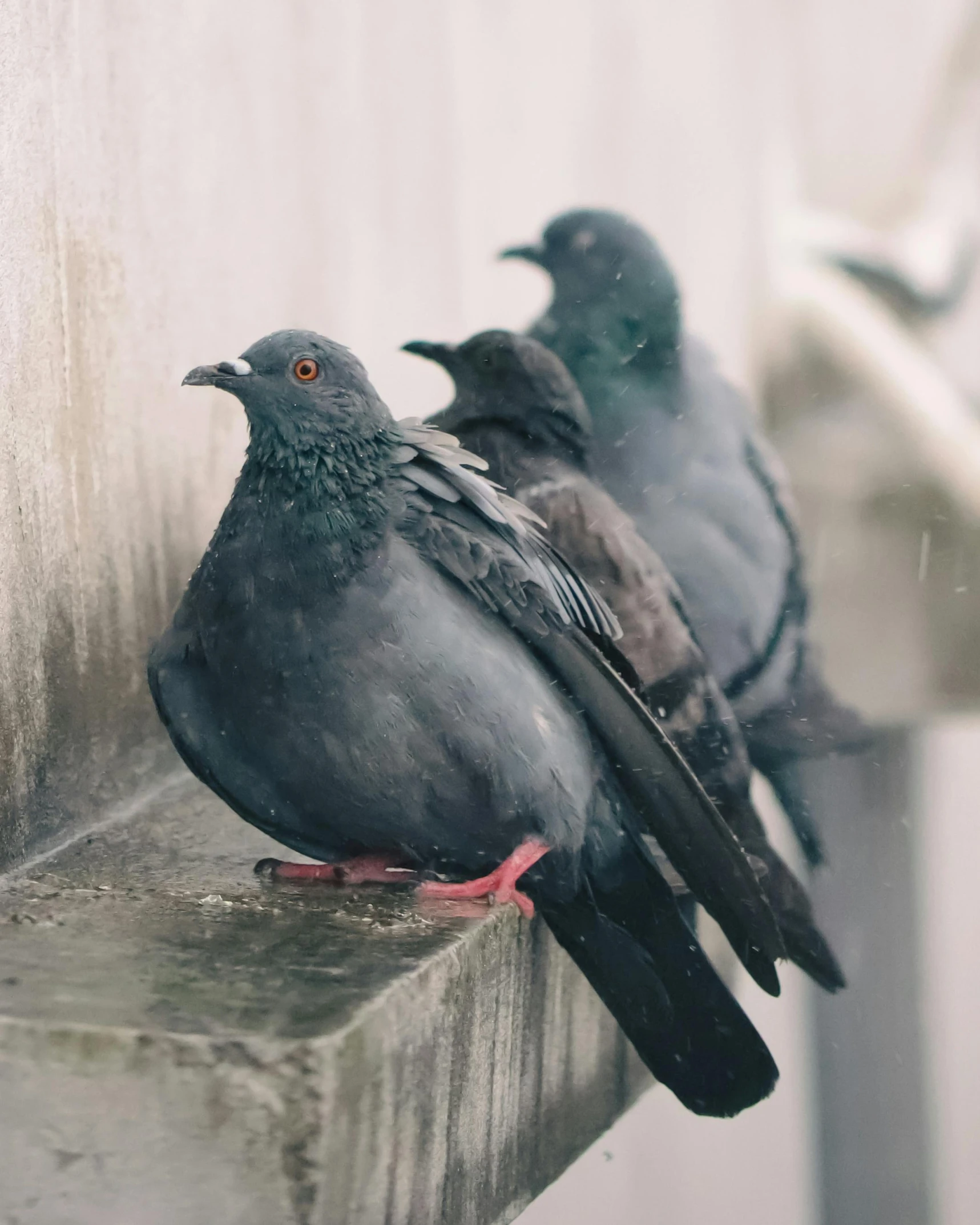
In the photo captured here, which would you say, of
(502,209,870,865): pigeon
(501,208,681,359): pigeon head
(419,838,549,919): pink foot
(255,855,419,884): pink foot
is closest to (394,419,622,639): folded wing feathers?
(419,838,549,919): pink foot

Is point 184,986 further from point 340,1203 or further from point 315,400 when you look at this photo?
point 315,400

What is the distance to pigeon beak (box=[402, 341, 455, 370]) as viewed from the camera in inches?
114

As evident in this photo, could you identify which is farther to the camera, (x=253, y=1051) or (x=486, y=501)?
(x=486, y=501)

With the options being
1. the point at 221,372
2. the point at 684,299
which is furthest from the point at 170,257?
the point at 684,299

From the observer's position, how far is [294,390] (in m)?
2.12

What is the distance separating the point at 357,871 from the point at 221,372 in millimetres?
828

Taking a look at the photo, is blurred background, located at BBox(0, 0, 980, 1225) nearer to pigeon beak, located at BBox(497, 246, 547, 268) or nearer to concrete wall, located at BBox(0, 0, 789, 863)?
concrete wall, located at BBox(0, 0, 789, 863)

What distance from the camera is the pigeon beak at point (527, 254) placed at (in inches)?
147

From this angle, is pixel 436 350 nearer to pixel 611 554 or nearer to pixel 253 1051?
pixel 611 554

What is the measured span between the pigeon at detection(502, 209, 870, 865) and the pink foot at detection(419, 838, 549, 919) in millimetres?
1245

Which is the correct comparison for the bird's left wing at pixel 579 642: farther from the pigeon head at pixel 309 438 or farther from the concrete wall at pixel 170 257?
the concrete wall at pixel 170 257

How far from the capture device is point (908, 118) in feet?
36.7

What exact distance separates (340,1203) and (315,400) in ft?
3.65

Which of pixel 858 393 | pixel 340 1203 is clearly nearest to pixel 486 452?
pixel 340 1203
